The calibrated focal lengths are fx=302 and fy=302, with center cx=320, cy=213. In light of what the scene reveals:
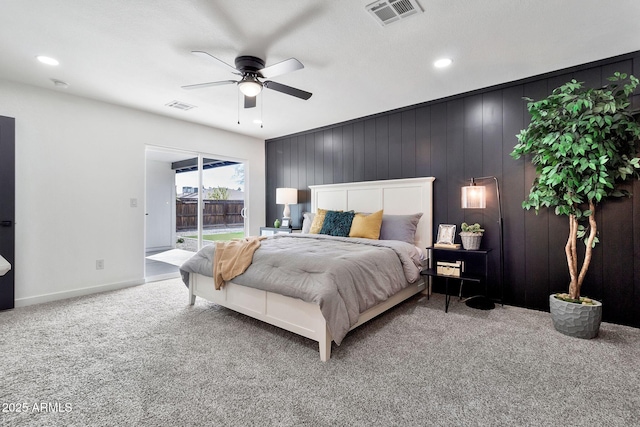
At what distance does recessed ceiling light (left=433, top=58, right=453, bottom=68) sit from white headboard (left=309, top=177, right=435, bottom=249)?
55.1 inches

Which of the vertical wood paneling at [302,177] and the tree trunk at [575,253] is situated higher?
the vertical wood paneling at [302,177]

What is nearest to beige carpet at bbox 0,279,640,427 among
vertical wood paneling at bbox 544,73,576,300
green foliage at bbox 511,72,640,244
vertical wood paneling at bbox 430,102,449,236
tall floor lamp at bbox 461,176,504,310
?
tall floor lamp at bbox 461,176,504,310

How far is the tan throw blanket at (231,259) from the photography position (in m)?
2.85

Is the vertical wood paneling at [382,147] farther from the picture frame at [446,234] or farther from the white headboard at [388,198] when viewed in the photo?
the picture frame at [446,234]

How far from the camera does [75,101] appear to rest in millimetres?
3789

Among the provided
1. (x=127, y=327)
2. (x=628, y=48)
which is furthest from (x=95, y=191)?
(x=628, y=48)

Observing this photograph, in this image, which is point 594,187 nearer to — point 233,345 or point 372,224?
point 372,224

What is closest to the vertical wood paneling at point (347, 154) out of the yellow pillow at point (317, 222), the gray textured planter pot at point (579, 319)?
the yellow pillow at point (317, 222)

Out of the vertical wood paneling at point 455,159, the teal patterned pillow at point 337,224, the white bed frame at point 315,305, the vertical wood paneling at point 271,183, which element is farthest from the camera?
the vertical wood paneling at point 271,183

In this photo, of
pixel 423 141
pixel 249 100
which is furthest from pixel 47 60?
pixel 423 141

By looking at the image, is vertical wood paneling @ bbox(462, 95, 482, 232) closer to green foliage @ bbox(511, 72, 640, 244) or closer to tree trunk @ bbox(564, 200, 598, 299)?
green foliage @ bbox(511, 72, 640, 244)

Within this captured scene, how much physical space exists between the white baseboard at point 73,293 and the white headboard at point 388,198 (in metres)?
3.04

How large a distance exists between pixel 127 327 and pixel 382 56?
3.49 metres

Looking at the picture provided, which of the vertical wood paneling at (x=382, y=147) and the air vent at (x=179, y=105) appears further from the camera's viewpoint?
the vertical wood paneling at (x=382, y=147)
